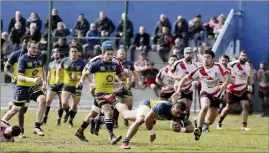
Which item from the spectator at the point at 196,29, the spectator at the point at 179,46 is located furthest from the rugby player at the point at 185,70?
the spectator at the point at 196,29

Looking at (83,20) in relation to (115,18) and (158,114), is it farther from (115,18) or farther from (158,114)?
(158,114)

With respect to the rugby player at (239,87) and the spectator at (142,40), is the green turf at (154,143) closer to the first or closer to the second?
the rugby player at (239,87)

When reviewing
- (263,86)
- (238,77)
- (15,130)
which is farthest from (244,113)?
(15,130)

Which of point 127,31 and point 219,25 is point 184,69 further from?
point 219,25

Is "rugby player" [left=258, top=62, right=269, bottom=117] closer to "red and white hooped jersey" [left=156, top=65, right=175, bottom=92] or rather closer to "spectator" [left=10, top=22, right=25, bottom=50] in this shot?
"red and white hooped jersey" [left=156, top=65, right=175, bottom=92]

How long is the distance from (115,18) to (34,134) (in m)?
14.6

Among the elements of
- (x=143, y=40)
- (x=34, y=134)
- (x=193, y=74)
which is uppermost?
(x=143, y=40)

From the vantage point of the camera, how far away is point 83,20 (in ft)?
104

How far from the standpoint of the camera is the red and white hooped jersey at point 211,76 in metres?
20.2

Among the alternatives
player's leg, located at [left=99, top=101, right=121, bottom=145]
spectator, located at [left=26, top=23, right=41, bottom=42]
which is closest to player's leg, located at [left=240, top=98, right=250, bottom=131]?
player's leg, located at [left=99, top=101, right=121, bottom=145]

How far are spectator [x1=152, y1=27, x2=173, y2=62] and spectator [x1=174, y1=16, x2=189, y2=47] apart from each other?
0.29 meters

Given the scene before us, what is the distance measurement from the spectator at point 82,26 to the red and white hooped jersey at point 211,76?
Answer: 471 inches

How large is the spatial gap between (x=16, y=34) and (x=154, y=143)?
14.2 metres

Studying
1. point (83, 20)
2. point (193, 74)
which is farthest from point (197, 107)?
point (193, 74)
